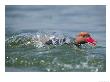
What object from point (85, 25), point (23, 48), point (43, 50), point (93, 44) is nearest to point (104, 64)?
point (93, 44)

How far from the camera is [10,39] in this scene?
204 cm

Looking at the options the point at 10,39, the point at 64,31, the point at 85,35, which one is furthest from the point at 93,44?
the point at 10,39

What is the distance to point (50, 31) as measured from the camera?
80.4 inches

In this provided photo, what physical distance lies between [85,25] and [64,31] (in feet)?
0.46

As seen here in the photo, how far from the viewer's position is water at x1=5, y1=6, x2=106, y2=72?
203 centimetres

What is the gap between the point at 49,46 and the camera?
204cm

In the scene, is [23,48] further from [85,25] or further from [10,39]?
[85,25]

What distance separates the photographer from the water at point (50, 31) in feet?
6.66

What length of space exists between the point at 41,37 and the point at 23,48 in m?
0.14
